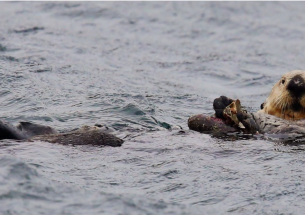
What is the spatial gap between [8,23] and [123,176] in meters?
10.1

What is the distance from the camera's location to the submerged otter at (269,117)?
18.9 ft

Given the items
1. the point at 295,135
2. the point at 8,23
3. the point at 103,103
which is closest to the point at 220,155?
the point at 295,135

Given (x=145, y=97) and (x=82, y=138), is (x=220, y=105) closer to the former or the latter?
(x=82, y=138)

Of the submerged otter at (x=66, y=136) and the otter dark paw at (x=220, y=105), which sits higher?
the otter dark paw at (x=220, y=105)

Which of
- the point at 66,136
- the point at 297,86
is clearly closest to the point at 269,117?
the point at 297,86

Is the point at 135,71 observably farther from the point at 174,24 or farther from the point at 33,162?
the point at 33,162

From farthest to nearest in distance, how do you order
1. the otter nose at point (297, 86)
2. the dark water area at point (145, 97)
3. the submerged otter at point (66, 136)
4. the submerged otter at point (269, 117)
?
the otter nose at point (297, 86) → the submerged otter at point (269, 117) → the submerged otter at point (66, 136) → the dark water area at point (145, 97)

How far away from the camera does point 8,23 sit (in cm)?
1370

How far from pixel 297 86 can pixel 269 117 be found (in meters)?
0.44

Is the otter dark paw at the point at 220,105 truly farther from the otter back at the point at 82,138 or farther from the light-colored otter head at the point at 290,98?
the otter back at the point at 82,138

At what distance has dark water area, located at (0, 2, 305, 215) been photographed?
411 cm

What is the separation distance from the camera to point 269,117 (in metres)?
6.01

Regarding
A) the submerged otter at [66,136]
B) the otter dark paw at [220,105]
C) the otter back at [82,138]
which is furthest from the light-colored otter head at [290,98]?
the otter back at [82,138]

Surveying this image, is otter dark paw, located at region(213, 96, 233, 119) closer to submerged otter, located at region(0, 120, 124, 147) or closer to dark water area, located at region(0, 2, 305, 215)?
dark water area, located at region(0, 2, 305, 215)
